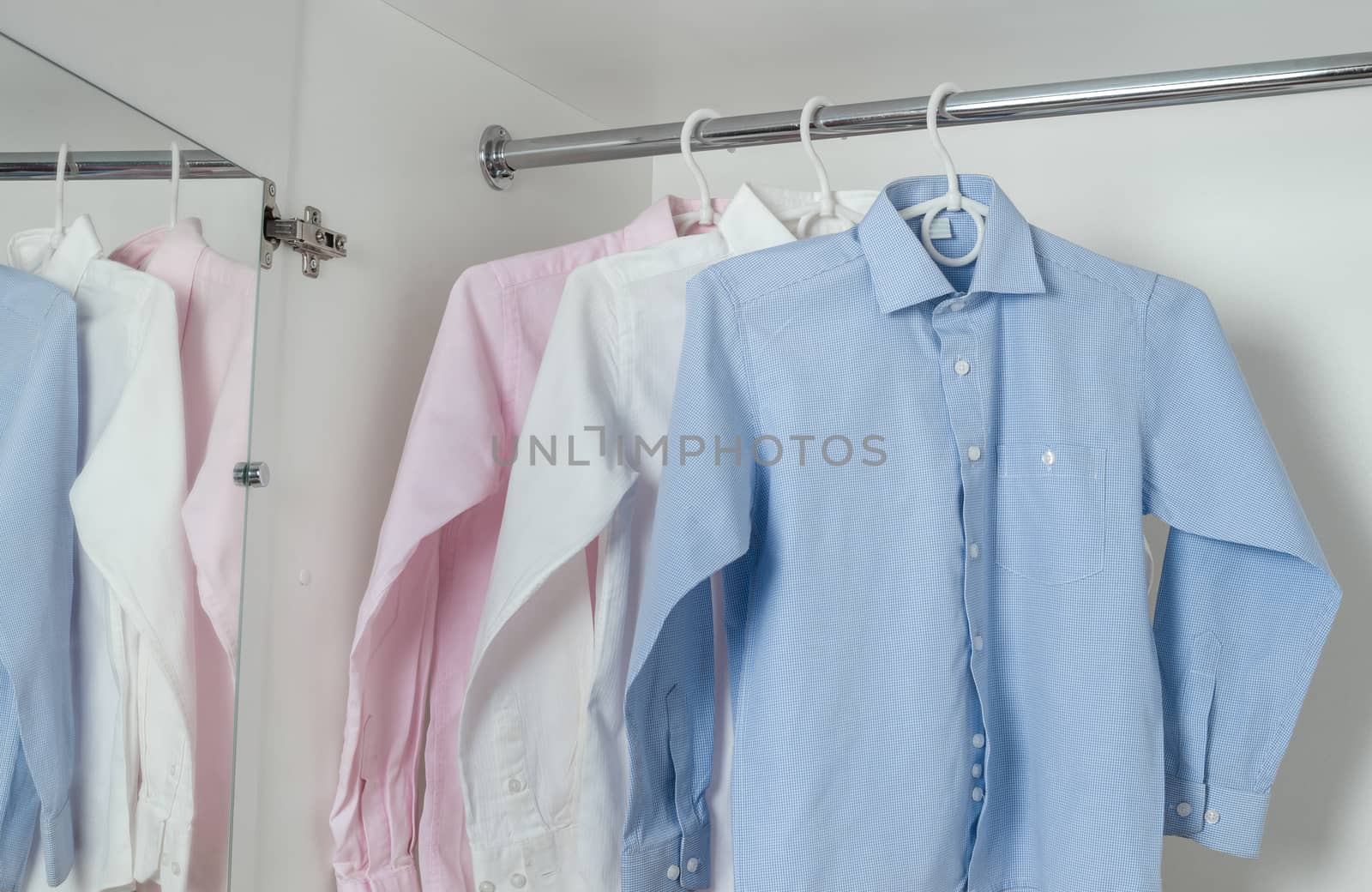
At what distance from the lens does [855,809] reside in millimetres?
989

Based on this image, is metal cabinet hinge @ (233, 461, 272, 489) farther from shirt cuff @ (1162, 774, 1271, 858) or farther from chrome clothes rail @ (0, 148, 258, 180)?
shirt cuff @ (1162, 774, 1271, 858)

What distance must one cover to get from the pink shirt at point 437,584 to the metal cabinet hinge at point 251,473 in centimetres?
13

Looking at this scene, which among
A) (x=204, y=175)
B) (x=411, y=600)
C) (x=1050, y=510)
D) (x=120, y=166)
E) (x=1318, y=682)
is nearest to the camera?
(x=120, y=166)

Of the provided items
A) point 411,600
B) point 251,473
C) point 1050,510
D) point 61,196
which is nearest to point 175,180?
point 61,196

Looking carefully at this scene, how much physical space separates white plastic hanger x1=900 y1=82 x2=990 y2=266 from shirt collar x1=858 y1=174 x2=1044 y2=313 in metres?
0.03

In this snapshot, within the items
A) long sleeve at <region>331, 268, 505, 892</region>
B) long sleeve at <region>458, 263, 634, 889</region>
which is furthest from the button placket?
long sleeve at <region>331, 268, 505, 892</region>

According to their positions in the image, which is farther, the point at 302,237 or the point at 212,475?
the point at 302,237

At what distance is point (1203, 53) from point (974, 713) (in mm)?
999

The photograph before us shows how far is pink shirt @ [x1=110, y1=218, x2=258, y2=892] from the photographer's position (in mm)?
899

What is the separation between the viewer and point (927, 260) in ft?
3.39

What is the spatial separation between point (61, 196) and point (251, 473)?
0.33 meters

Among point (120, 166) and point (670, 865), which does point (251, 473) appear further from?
point (670, 865)

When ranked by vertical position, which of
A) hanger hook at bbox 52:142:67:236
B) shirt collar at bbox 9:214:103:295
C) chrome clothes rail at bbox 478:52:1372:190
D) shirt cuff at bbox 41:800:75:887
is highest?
chrome clothes rail at bbox 478:52:1372:190

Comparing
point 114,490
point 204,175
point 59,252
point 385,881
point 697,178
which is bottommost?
point 385,881
